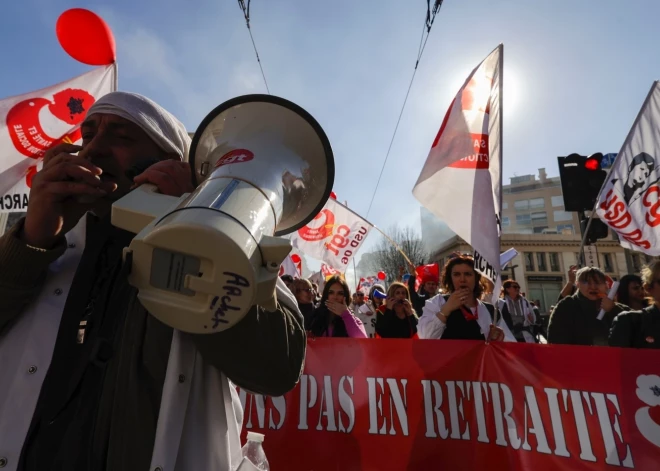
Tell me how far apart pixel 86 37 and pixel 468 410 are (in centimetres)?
394

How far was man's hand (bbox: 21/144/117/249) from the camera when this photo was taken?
819 mm

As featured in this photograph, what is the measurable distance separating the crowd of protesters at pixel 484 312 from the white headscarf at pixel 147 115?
7.16 ft

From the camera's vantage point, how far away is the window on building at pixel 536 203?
5721 centimetres

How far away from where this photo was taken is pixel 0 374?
86cm

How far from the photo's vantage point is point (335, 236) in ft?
25.2

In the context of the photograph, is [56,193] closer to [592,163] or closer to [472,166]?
[472,166]

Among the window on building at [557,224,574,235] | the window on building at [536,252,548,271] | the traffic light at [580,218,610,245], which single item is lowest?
the traffic light at [580,218,610,245]

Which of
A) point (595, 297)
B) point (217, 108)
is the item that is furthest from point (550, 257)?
point (217, 108)

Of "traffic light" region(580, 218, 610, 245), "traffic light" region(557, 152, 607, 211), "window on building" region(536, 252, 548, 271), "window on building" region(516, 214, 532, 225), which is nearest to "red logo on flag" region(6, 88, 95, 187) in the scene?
"traffic light" region(557, 152, 607, 211)

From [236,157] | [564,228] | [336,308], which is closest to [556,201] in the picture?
[564,228]

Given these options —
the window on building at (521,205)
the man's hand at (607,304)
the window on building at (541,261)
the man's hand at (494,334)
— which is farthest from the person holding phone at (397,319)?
the window on building at (521,205)

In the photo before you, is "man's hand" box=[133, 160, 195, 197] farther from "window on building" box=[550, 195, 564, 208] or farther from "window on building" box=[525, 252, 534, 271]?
"window on building" box=[550, 195, 564, 208]

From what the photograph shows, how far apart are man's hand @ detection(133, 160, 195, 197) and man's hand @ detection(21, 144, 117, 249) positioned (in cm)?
13

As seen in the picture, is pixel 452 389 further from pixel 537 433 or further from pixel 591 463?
pixel 591 463
